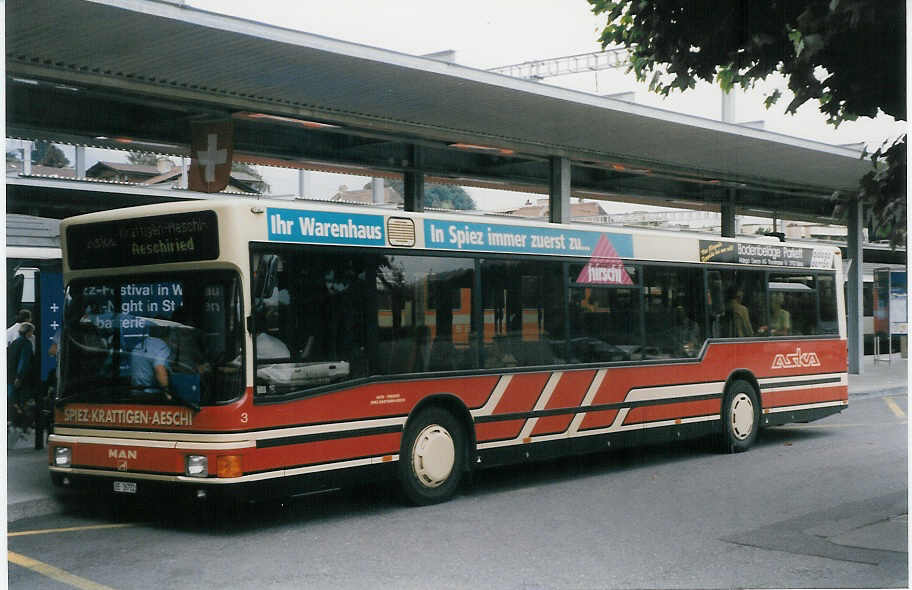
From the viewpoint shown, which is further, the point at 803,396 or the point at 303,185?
the point at 303,185

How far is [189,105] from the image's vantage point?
1451cm

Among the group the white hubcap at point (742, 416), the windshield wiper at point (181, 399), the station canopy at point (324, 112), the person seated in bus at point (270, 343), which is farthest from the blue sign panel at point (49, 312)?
the white hubcap at point (742, 416)

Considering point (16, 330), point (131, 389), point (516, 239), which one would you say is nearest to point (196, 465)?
point (131, 389)

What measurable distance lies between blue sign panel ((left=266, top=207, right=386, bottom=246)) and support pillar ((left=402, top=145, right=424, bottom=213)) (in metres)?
10.5

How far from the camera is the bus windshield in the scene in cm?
873

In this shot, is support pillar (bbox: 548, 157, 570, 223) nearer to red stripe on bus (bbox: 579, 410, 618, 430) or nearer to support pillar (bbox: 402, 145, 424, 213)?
support pillar (bbox: 402, 145, 424, 213)

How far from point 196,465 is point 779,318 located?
931cm

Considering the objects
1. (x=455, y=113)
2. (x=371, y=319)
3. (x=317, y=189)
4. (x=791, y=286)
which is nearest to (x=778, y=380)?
(x=791, y=286)

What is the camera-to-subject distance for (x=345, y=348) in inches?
376

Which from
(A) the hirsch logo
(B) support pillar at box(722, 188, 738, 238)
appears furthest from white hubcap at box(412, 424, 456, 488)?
(B) support pillar at box(722, 188, 738, 238)

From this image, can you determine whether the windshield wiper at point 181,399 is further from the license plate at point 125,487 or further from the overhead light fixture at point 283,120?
the overhead light fixture at point 283,120

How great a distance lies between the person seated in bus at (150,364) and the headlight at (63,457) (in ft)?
3.18

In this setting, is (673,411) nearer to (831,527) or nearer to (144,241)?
(831,527)

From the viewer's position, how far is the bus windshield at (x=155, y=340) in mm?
8727
